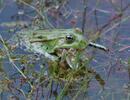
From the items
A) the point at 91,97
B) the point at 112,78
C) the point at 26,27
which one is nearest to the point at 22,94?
the point at 91,97

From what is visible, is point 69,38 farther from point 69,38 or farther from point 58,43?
point 58,43

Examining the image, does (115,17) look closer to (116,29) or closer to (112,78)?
(116,29)

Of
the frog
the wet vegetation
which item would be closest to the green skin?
the frog

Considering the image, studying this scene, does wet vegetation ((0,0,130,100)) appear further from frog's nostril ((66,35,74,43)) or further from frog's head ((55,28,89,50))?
frog's nostril ((66,35,74,43))

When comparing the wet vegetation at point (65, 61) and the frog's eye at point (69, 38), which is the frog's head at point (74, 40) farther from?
the wet vegetation at point (65, 61)

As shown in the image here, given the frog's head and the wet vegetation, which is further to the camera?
the frog's head
